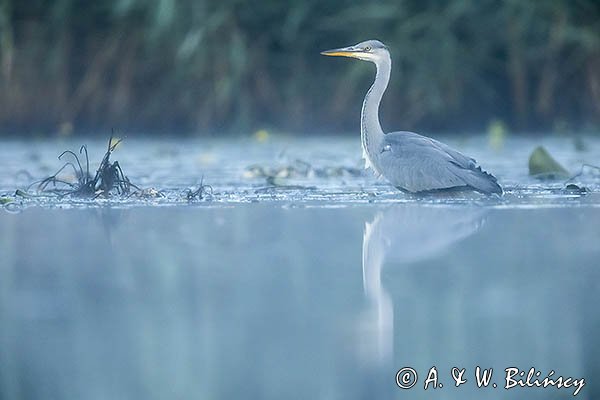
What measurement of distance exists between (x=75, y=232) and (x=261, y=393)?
2.48m

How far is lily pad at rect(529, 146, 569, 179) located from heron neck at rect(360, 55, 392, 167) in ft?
3.19

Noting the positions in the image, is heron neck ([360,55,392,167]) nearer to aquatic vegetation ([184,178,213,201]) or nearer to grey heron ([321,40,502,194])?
grey heron ([321,40,502,194])

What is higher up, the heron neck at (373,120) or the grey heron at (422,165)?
the heron neck at (373,120)

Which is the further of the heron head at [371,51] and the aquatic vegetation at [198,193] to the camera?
the heron head at [371,51]

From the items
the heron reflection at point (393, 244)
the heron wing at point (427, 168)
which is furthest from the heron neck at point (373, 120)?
the heron reflection at point (393, 244)

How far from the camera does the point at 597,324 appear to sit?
3176 millimetres

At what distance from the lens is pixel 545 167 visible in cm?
712

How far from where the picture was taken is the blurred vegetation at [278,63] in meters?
11.1

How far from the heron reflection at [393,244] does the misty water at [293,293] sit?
11 mm

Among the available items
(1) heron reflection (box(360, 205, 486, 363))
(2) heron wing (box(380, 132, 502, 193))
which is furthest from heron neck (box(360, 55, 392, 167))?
(1) heron reflection (box(360, 205, 486, 363))

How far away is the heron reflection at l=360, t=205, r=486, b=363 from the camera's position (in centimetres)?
305

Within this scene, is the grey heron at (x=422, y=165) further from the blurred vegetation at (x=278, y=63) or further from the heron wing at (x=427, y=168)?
the blurred vegetation at (x=278, y=63)

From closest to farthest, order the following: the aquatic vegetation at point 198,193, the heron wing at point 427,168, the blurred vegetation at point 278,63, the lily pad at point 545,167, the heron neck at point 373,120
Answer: the aquatic vegetation at point 198,193 → the heron wing at point 427,168 → the heron neck at point 373,120 → the lily pad at point 545,167 → the blurred vegetation at point 278,63

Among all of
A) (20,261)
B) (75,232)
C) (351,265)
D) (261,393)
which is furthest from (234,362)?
(75,232)
